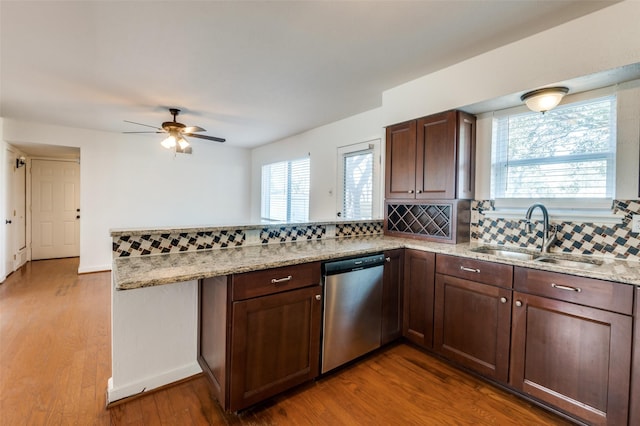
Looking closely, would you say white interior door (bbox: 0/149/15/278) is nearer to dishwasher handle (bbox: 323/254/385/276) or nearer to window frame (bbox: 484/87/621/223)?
dishwasher handle (bbox: 323/254/385/276)

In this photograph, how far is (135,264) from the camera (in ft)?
5.27

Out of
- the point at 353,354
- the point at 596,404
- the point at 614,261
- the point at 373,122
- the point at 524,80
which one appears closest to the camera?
the point at 596,404

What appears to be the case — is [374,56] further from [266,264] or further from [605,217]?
[605,217]

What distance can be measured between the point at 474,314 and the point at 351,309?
0.87 metres

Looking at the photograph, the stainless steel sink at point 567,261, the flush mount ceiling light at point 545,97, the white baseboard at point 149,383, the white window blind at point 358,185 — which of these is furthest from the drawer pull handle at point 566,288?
the white baseboard at point 149,383

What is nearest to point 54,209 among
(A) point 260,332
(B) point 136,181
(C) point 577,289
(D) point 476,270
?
(B) point 136,181

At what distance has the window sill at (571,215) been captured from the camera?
1.93 meters

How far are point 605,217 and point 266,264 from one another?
90.4 inches

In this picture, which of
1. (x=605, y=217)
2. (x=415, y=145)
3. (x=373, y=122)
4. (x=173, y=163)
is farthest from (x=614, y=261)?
(x=173, y=163)

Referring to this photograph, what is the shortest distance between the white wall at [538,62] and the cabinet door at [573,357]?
1460 mm

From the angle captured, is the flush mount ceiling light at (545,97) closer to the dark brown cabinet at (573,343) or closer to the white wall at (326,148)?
the dark brown cabinet at (573,343)

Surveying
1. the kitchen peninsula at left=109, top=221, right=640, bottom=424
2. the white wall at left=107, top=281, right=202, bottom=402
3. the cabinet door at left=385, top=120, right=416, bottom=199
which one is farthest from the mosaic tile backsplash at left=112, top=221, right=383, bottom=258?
the cabinet door at left=385, top=120, right=416, bottom=199

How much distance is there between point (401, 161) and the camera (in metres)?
2.86

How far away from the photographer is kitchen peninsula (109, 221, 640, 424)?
5.19ft
